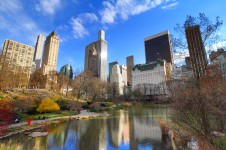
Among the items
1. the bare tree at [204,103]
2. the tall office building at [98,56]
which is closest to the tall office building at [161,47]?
the bare tree at [204,103]

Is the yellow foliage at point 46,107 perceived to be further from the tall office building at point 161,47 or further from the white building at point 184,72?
the white building at point 184,72

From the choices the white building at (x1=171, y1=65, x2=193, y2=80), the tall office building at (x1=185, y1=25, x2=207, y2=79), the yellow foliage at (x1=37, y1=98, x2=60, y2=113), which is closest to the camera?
the tall office building at (x1=185, y1=25, x2=207, y2=79)

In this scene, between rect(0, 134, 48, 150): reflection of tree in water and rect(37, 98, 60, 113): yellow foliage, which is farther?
rect(37, 98, 60, 113): yellow foliage

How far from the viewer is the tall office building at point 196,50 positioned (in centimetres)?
919

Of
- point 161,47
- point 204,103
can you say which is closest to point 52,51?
point 161,47

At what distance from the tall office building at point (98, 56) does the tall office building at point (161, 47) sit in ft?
202

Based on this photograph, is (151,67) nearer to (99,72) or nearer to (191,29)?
(99,72)

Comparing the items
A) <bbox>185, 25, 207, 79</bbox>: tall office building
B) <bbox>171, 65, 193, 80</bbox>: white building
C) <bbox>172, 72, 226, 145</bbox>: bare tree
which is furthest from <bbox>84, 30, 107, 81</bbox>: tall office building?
<bbox>172, 72, 226, 145</bbox>: bare tree

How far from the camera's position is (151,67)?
124750 mm

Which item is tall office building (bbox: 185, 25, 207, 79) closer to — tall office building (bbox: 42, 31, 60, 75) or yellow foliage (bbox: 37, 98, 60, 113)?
yellow foliage (bbox: 37, 98, 60, 113)

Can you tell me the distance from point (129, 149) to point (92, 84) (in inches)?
1686

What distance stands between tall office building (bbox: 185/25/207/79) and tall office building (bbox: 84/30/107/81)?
14769 centimetres

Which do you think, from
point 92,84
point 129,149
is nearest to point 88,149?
point 129,149

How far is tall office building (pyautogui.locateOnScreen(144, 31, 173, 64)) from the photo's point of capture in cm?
1150
